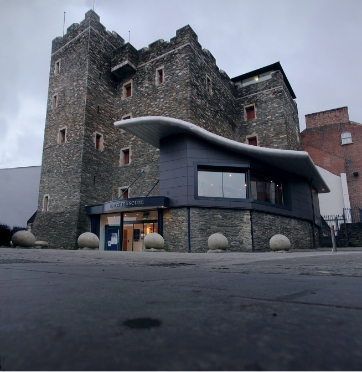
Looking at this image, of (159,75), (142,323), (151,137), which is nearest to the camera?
(142,323)

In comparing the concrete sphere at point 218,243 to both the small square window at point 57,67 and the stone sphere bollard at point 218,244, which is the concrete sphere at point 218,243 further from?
the small square window at point 57,67

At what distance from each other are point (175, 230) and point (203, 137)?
5.46 meters

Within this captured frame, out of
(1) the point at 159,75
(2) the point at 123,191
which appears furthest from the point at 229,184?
(1) the point at 159,75

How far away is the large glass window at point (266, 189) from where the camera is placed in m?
17.0

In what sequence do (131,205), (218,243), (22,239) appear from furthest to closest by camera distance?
1. (131,205)
2. (22,239)
3. (218,243)

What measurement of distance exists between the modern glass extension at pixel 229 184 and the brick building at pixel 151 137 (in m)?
0.24

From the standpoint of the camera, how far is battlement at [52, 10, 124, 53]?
2352 cm

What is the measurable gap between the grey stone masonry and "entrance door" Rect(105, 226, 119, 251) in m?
1.64

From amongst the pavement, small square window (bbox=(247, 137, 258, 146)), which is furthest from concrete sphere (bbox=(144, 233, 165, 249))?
small square window (bbox=(247, 137, 258, 146))

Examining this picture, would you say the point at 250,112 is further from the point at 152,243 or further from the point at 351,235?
the point at 152,243

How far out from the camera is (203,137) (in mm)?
16188

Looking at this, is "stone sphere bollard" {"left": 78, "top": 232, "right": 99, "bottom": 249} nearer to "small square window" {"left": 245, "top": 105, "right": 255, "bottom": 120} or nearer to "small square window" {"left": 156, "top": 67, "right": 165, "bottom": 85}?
"small square window" {"left": 156, "top": 67, "right": 165, "bottom": 85}

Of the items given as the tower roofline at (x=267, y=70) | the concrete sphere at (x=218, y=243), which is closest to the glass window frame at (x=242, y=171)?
the concrete sphere at (x=218, y=243)

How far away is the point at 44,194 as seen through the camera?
22422 millimetres
